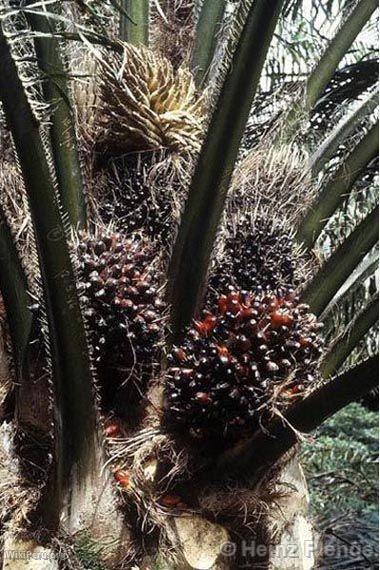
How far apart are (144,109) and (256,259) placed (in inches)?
18.4

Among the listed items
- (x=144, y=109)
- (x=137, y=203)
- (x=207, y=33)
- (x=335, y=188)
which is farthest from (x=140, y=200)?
(x=207, y=33)

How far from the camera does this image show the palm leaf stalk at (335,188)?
197 centimetres

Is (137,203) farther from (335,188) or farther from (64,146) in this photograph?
(335,188)

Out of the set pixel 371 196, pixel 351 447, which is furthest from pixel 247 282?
pixel 351 447

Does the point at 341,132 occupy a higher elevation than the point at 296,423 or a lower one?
higher

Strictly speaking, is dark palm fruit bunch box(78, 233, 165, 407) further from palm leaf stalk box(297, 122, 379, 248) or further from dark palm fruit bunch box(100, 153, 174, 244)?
palm leaf stalk box(297, 122, 379, 248)

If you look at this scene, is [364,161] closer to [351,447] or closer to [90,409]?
[90,409]

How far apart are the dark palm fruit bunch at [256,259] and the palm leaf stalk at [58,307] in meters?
0.44

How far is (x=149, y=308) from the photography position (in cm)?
148

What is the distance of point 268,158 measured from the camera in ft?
6.57

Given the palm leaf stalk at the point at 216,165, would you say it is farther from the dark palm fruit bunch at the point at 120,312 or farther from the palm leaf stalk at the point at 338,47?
the palm leaf stalk at the point at 338,47

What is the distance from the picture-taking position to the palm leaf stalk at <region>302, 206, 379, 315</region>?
5.60 ft

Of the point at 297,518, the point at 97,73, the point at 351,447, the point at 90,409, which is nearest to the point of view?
the point at 90,409

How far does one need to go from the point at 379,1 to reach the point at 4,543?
5.81 feet
